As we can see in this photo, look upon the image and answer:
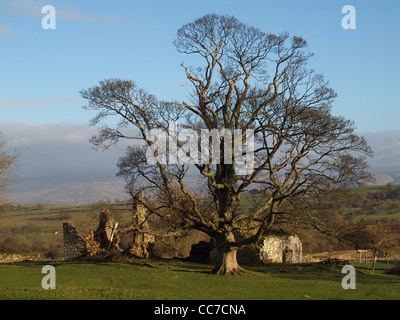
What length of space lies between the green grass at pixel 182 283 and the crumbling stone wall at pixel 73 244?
809cm

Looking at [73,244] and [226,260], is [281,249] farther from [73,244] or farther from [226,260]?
[73,244]

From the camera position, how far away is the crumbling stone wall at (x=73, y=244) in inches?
1486

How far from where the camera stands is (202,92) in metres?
24.6

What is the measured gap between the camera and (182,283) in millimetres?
21359

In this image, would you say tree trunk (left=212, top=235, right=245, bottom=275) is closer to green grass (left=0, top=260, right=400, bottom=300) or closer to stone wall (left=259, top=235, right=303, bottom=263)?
green grass (left=0, top=260, right=400, bottom=300)

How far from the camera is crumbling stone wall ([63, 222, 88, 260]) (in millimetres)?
37750

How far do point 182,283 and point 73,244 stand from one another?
1962 cm

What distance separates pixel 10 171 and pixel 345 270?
88.9 ft

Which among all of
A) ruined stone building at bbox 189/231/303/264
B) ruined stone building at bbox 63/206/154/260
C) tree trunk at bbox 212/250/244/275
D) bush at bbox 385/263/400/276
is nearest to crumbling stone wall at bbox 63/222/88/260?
ruined stone building at bbox 63/206/154/260

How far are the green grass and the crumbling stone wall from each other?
26.6ft

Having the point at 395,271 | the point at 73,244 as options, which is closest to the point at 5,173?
the point at 73,244

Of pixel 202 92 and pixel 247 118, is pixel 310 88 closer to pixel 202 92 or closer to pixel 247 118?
pixel 247 118
